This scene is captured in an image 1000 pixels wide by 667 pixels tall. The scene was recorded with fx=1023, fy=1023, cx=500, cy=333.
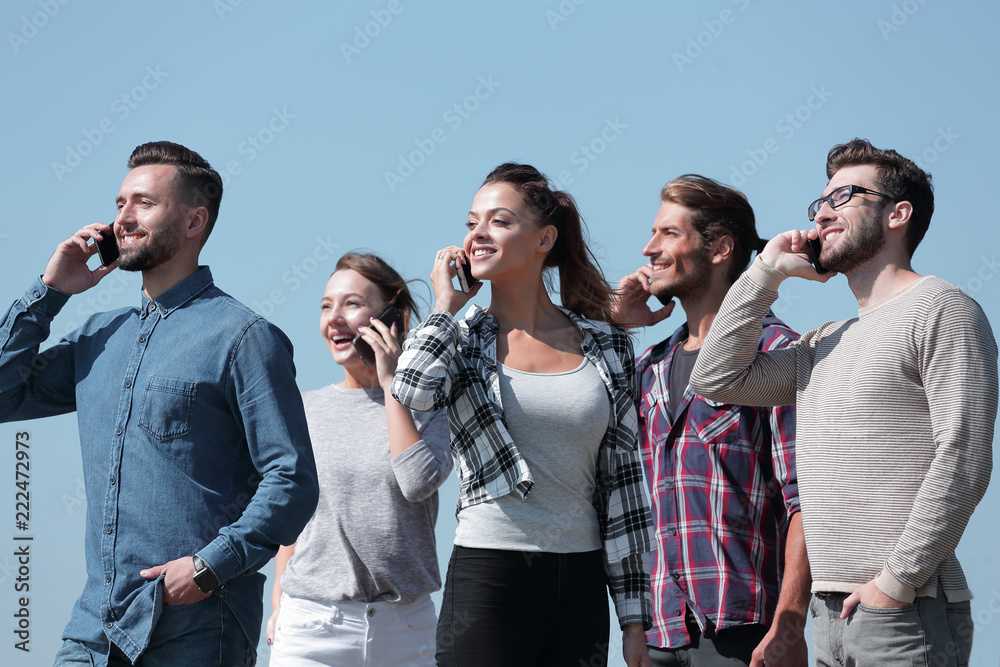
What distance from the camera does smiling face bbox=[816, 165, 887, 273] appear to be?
3873 mm

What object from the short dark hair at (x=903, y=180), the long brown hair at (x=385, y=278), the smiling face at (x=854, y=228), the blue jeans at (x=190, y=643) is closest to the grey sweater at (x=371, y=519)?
the long brown hair at (x=385, y=278)

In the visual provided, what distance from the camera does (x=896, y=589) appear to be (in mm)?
3355

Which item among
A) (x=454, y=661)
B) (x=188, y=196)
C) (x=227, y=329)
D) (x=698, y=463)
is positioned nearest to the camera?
(x=454, y=661)

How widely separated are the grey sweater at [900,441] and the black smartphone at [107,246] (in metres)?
2.89

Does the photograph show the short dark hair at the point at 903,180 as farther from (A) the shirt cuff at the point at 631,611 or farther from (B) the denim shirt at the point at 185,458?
(B) the denim shirt at the point at 185,458

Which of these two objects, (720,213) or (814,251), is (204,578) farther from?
(720,213)

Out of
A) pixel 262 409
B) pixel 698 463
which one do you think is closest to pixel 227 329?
pixel 262 409

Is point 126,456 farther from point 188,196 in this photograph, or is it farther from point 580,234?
point 580,234

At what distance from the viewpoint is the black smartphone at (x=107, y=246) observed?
4.29 metres

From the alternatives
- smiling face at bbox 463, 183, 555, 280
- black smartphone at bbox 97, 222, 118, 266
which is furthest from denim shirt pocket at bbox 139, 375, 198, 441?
smiling face at bbox 463, 183, 555, 280

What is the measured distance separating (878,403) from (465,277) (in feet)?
5.51

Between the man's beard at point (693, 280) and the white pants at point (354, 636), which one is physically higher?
the man's beard at point (693, 280)

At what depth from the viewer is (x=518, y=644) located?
3514mm

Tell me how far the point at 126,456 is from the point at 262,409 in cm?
51
